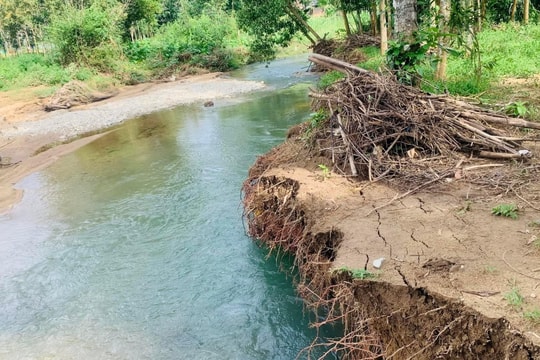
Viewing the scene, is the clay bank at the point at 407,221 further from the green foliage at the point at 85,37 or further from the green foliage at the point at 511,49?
the green foliage at the point at 85,37

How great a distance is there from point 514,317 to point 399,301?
816 mm

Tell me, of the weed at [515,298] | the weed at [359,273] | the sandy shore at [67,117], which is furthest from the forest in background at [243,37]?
the weed at [515,298]

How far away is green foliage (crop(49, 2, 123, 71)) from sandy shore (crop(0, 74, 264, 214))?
7.37ft

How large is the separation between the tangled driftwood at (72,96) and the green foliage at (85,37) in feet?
10.1

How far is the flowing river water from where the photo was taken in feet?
16.9

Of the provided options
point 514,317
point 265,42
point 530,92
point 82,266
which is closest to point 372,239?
point 514,317

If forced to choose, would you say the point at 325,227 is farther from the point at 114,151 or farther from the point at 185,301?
the point at 114,151

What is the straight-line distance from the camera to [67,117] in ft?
56.6

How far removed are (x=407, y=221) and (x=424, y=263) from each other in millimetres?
839

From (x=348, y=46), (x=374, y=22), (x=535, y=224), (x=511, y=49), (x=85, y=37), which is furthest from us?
(x=85, y=37)

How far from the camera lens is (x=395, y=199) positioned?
4.96m

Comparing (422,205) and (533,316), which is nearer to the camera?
(533,316)

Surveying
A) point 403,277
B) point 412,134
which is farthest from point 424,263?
point 412,134

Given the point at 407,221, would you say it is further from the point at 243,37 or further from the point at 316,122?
the point at 243,37
